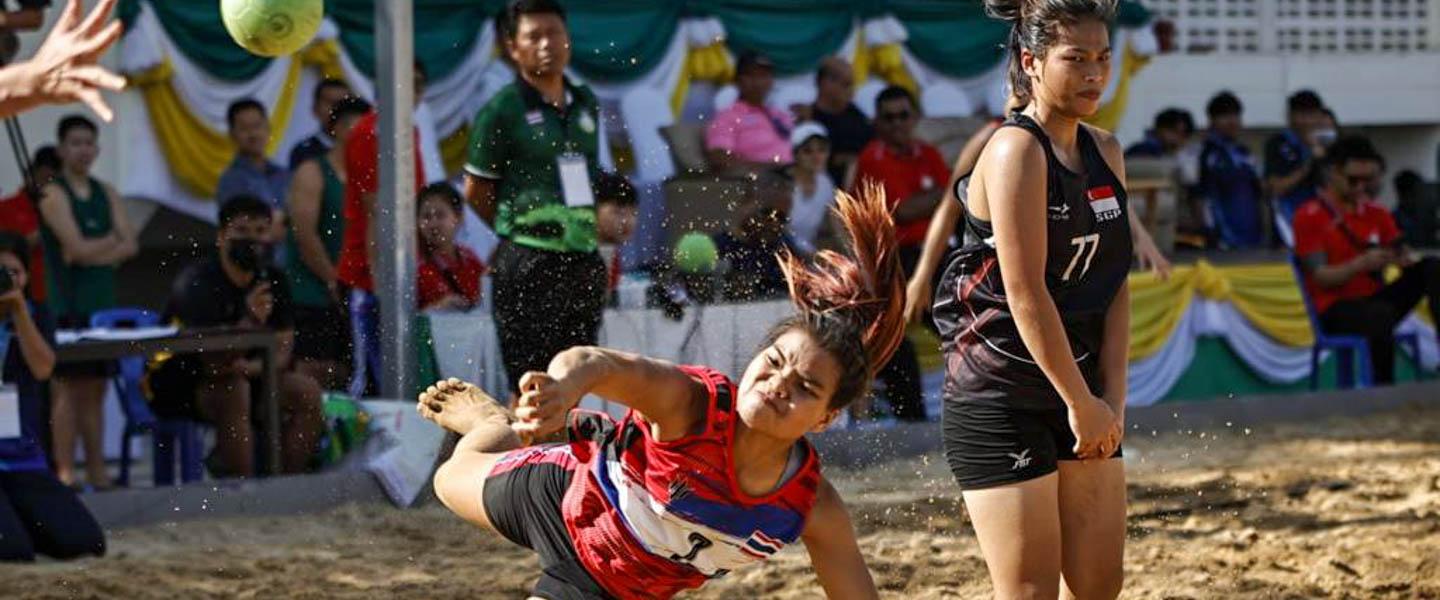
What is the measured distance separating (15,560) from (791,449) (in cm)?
412

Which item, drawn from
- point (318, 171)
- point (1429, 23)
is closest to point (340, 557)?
point (318, 171)

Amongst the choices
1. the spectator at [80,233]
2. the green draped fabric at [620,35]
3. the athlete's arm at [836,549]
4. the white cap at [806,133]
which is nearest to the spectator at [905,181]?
the white cap at [806,133]

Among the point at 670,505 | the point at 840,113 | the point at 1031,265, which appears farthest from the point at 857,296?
the point at 840,113

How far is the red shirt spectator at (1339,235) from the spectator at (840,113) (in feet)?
9.36

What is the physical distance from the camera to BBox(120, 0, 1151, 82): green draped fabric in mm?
11172

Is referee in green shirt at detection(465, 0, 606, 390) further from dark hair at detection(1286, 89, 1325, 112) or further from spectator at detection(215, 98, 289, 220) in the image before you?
dark hair at detection(1286, 89, 1325, 112)

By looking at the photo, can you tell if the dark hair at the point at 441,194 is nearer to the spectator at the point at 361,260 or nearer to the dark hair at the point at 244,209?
the spectator at the point at 361,260

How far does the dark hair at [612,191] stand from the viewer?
28.9ft

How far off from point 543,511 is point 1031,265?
1.26 metres

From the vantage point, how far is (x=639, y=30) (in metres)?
12.6

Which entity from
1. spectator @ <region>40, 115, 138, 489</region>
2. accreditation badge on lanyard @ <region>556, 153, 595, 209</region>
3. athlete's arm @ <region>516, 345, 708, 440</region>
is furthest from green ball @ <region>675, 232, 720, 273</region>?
athlete's arm @ <region>516, 345, 708, 440</region>

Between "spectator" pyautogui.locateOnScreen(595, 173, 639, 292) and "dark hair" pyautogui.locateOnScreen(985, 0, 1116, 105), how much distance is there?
395 centimetres

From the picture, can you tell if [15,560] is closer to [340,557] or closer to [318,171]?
[340,557]

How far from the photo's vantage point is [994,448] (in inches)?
186
